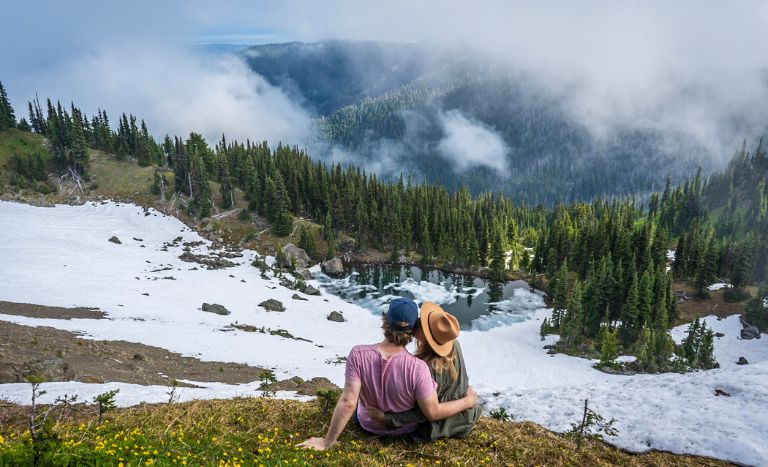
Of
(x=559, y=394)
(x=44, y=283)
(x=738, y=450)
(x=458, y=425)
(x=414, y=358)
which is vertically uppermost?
(x=414, y=358)

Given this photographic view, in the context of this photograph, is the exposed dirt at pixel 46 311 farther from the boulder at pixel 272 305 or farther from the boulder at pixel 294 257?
the boulder at pixel 294 257

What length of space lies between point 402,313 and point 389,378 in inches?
41.8

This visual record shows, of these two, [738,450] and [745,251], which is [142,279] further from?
[745,251]

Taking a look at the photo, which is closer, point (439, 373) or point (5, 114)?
point (439, 373)

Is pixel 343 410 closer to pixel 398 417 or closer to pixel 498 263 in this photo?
pixel 398 417

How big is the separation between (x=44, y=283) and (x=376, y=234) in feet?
231

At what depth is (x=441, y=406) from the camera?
601cm

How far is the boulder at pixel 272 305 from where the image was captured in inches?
2051

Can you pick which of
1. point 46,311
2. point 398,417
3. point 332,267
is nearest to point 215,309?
point 46,311

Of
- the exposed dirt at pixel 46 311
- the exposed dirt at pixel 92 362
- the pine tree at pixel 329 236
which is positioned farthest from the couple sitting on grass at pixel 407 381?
the pine tree at pixel 329 236

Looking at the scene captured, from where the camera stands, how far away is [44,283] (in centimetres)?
4188

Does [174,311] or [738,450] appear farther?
[174,311]

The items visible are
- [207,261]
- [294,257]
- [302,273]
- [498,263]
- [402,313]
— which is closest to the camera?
[402,313]

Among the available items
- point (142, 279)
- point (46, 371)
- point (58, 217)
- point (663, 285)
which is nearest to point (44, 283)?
point (142, 279)
